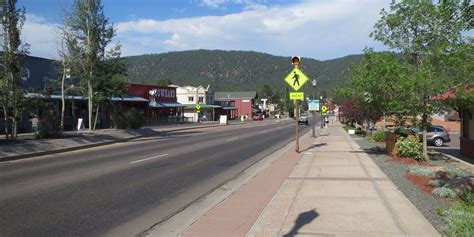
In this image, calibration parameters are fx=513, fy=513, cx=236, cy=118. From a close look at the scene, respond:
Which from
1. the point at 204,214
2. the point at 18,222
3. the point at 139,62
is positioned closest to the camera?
the point at 18,222

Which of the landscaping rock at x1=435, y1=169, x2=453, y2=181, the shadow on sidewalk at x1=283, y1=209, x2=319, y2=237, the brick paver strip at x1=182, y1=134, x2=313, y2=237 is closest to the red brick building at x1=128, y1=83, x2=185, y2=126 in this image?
the landscaping rock at x1=435, y1=169, x2=453, y2=181

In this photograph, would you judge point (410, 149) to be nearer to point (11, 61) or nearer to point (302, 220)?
point (302, 220)

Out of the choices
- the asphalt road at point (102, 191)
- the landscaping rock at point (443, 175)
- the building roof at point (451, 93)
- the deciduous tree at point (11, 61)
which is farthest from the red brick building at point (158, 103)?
the landscaping rock at point (443, 175)

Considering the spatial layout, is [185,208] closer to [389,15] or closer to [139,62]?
[389,15]

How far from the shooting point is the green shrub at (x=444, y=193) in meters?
9.62

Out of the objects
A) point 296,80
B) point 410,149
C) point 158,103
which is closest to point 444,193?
point 410,149

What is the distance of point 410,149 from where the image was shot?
1703cm

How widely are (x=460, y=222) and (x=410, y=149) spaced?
10.8m

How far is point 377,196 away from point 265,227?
10.9ft

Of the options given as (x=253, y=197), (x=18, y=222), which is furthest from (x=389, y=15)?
(x=18, y=222)

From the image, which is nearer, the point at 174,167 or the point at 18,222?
the point at 18,222

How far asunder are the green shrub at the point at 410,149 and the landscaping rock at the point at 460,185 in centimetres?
509

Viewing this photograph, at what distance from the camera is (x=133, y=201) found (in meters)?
9.84

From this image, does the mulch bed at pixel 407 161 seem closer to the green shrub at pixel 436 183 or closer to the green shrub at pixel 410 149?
the green shrub at pixel 410 149
